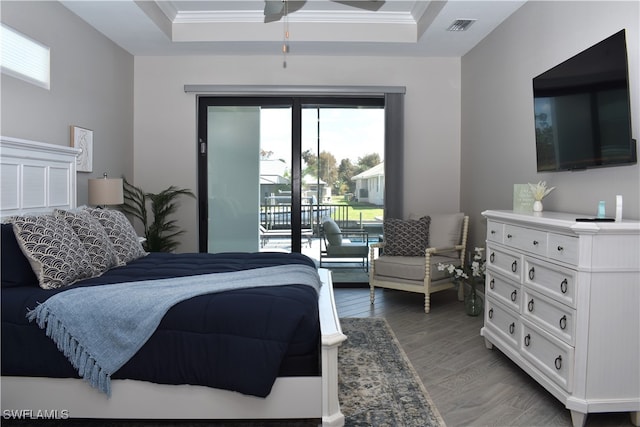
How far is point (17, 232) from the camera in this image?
243 cm

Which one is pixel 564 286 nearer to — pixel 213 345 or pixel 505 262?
pixel 505 262

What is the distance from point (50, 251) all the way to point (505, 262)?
275 centimetres

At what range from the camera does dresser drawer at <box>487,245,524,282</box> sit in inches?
115

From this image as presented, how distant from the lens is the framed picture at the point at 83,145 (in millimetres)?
4059

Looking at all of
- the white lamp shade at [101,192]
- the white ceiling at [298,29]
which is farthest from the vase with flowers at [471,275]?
the white lamp shade at [101,192]

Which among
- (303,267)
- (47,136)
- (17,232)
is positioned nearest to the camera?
(17,232)

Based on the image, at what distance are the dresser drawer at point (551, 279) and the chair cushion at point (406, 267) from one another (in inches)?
68.5

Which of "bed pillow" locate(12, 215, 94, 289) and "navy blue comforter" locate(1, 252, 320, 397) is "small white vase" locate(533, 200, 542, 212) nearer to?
"navy blue comforter" locate(1, 252, 320, 397)

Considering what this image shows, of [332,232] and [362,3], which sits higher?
[362,3]

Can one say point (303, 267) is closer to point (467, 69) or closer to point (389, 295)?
point (389, 295)

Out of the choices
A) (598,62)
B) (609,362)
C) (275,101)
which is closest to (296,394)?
(609,362)

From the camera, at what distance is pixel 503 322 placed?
10.2ft

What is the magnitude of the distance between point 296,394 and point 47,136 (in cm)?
294

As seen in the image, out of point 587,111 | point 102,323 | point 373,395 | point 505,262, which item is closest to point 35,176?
point 102,323
